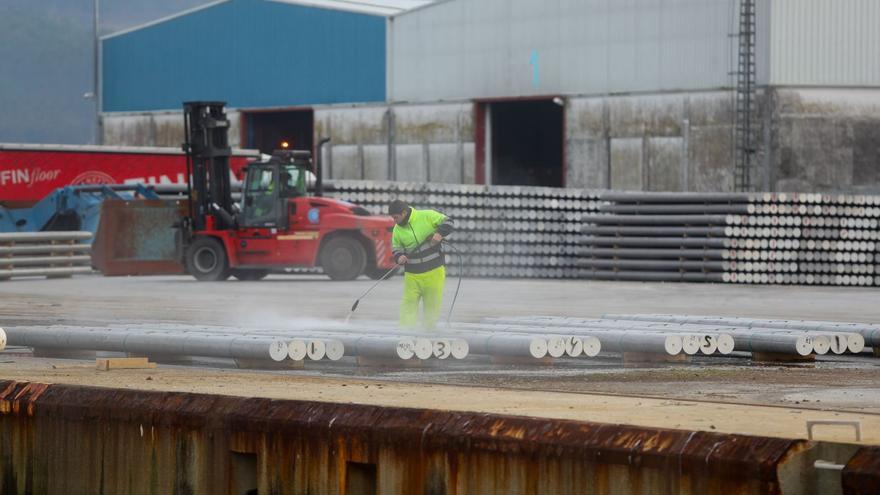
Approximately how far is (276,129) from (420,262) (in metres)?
39.2

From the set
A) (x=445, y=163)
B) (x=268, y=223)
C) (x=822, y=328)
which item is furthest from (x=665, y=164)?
(x=822, y=328)

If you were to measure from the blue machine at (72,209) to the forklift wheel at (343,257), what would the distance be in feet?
18.6

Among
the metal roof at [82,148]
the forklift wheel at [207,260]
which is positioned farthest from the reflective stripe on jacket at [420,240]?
the metal roof at [82,148]

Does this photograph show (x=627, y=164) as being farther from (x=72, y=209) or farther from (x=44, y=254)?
(x=44, y=254)

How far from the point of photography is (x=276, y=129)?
56406mm

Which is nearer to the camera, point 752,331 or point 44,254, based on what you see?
point 752,331

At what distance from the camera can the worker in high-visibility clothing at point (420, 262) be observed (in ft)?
58.6

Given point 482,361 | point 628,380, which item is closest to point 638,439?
point 628,380

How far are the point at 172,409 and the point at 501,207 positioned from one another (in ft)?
85.2

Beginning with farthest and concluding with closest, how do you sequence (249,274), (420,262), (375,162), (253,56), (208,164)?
(253,56)
(375,162)
(249,274)
(208,164)
(420,262)

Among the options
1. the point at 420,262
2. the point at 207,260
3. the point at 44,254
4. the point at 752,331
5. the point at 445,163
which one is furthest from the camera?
the point at 445,163

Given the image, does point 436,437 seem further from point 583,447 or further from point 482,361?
point 482,361

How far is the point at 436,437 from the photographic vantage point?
975 cm

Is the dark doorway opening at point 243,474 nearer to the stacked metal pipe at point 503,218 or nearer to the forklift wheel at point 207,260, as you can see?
the forklift wheel at point 207,260
